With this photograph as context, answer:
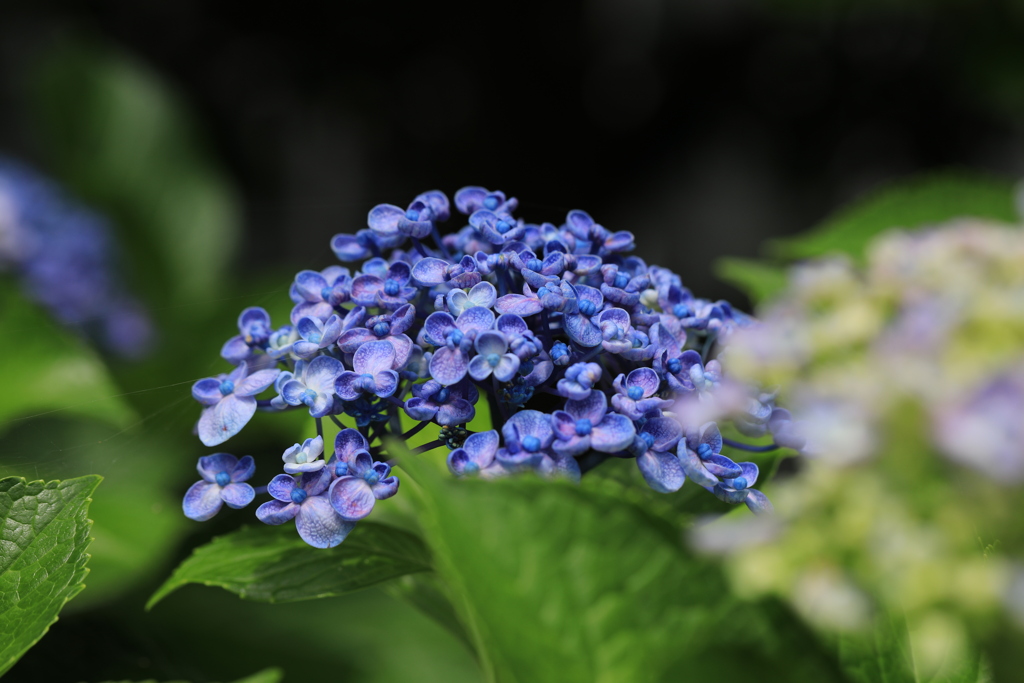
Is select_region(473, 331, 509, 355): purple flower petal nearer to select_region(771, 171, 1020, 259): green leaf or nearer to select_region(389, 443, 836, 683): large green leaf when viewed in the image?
select_region(389, 443, 836, 683): large green leaf

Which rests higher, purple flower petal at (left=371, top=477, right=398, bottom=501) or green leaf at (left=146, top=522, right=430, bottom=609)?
purple flower petal at (left=371, top=477, right=398, bottom=501)

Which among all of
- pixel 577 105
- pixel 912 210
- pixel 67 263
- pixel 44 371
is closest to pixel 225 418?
pixel 44 371

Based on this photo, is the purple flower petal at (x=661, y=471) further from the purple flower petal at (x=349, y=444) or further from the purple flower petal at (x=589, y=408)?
the purple flower petal at (x=349, y=444)

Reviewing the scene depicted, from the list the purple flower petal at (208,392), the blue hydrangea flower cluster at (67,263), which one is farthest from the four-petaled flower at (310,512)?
the blue hydrangea flower cluster at (67,263)

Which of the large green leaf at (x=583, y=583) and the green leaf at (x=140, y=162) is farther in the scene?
the green leaf at (x=140, y=162)

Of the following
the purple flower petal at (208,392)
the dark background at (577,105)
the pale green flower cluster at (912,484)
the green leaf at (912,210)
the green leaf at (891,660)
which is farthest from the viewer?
the dark background at (577,105)

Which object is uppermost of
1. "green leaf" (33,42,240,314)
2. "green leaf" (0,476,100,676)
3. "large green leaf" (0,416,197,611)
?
"green leaf" (33,42,240,314)

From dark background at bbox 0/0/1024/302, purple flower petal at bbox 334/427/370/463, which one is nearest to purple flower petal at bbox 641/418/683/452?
purple flower petal at bbox 334/427/370/463
